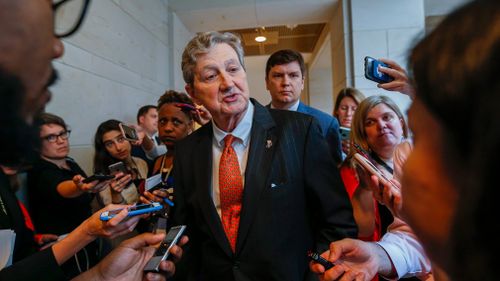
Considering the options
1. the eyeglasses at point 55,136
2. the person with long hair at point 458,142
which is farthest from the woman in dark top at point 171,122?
the person with long hair at point 458,142

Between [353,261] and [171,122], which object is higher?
[171,122]

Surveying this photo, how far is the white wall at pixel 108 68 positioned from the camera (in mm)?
2381

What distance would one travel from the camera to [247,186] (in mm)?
1289

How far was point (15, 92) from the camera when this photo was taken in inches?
20.2

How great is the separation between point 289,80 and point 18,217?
6.28 feet

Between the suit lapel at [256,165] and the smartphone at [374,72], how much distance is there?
0.44m

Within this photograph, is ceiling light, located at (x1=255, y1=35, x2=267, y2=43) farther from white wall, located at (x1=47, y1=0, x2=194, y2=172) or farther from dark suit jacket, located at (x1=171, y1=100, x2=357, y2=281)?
dark suit jacket, located at (x1=171, y1=100, x2=357, y2=281)

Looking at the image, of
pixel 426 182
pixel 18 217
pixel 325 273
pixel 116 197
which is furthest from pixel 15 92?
pixel 116 197

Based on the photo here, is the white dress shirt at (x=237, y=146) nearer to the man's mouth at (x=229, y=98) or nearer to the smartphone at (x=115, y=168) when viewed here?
the man's mouth at (x=229, y=98)

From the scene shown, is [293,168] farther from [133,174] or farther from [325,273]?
[133,174]

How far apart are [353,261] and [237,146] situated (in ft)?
2.22

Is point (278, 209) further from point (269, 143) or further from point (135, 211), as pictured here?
point (135, 211)

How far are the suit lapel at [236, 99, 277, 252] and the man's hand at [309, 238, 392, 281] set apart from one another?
33 cm

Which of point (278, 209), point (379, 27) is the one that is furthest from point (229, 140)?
point (379, 27)
